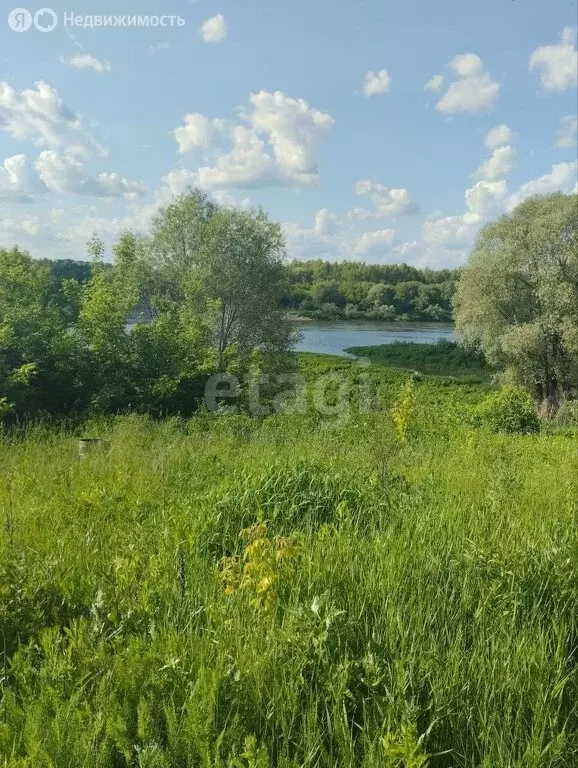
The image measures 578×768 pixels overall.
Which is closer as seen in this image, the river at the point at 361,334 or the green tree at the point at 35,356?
the green tree at the point at 35,356

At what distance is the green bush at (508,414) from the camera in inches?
557

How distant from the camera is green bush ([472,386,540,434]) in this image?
14148mm

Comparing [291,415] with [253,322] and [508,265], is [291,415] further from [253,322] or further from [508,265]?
[508,265]

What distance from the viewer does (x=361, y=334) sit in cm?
6481

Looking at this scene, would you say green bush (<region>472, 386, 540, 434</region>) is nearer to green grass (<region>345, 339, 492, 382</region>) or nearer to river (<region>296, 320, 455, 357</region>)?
green grass (<region>345, 339, 492, 382</region>)

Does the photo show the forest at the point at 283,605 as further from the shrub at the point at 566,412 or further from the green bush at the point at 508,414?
the shrub at the point at 566,412

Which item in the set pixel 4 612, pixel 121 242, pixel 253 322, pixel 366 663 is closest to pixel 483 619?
pixel 366 663

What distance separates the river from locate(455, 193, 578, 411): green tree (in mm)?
21764

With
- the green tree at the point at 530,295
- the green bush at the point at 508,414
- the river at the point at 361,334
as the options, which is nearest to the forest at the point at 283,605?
the green bush at the point at 508,414

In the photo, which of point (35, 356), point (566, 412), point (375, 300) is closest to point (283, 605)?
point (35, 356)

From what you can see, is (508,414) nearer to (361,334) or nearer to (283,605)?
(283,605)

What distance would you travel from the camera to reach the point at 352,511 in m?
3.98

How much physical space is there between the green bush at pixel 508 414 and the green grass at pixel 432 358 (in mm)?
18102

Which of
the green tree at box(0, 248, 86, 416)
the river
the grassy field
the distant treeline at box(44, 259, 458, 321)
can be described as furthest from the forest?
the distant treeline at box(44, 259, 458, 321)
